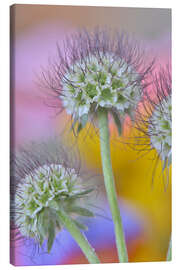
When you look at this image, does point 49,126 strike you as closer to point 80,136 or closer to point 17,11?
point 80,136

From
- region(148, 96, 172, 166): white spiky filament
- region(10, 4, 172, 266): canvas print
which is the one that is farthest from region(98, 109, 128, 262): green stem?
region(148, 96, 172, 166): white spiky filament

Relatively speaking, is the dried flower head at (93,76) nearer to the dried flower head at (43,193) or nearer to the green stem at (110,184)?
the green stem at (110,184)

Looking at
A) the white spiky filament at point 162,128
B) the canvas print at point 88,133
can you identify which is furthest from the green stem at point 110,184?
the white spiky filament at point 162,128

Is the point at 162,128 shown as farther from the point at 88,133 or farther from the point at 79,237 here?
the point at 79,237

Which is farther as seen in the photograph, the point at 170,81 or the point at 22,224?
the point at 170,81

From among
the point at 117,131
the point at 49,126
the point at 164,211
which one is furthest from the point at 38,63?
Result: the point at 164,211

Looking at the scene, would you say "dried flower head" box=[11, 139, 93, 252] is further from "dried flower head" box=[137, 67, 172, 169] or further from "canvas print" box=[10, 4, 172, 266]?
"dried flower head" box=[137, 67, 172, 169]
